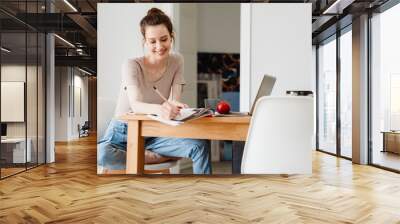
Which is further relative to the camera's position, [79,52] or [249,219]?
[79,52]

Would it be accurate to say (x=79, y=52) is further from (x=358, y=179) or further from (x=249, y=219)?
(x=249, y=219)

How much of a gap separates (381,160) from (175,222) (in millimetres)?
4376

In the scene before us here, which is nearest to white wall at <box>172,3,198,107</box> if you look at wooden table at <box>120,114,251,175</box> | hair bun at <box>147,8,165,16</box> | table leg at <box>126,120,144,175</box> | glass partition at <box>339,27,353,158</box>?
hair bun at <box>147,8,165,16</box>

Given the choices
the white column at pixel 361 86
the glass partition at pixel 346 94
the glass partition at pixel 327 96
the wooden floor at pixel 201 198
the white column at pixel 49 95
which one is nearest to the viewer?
the wooden floor at pixel 201 198

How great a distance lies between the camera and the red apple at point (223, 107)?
479cm

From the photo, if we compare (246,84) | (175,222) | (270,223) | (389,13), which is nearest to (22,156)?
(246,84)

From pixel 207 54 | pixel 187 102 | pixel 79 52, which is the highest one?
pixel 79 52

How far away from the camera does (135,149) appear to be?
4.73m

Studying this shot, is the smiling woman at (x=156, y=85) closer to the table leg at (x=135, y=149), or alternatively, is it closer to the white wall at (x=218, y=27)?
the table leg at (x=135, y=149)

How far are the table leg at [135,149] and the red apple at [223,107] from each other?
3.00 ft

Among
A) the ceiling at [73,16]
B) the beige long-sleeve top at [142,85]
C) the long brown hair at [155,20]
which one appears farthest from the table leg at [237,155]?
the ceiling at [73,16]

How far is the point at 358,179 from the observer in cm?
521

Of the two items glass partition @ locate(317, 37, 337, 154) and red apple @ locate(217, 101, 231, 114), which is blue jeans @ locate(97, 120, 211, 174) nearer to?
red apple @ locate(217, 101, 231, 114)

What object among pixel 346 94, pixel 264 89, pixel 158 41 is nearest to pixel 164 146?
pixel 158 41
